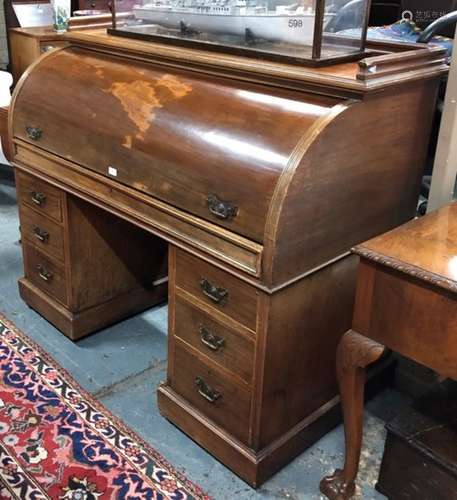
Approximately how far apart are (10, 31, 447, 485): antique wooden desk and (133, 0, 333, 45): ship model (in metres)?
0.12

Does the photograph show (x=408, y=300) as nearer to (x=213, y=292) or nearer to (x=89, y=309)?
(x=213, y=292)

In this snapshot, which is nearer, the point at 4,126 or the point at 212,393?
the point at 212,393

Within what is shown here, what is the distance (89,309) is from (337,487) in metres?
1.17

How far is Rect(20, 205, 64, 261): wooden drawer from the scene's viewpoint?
7.42ft

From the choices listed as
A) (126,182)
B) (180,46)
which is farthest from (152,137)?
(180,46)

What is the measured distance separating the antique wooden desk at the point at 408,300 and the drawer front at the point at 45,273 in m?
1.25

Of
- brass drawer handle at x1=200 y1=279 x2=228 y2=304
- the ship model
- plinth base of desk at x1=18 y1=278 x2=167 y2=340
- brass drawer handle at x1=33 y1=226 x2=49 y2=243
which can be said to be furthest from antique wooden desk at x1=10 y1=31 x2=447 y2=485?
plinth base of desk at x1=18 y1=278 x2=167 y2=340

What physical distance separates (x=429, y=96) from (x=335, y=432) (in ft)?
3.45

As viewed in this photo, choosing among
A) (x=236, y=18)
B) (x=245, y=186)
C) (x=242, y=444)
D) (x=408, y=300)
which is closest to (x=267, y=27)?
(x=236, y=18)

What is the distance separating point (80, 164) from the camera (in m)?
1.96

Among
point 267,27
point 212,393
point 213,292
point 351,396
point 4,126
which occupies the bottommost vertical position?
point 212,393

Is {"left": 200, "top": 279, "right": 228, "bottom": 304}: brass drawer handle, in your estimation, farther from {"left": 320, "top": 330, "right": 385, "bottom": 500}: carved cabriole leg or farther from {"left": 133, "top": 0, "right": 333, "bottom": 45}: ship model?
{"left": 133, "top": 0, "right": 333, "bottom": 45}: ship model

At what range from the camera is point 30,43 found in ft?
8.77

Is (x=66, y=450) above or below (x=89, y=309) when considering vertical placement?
below
